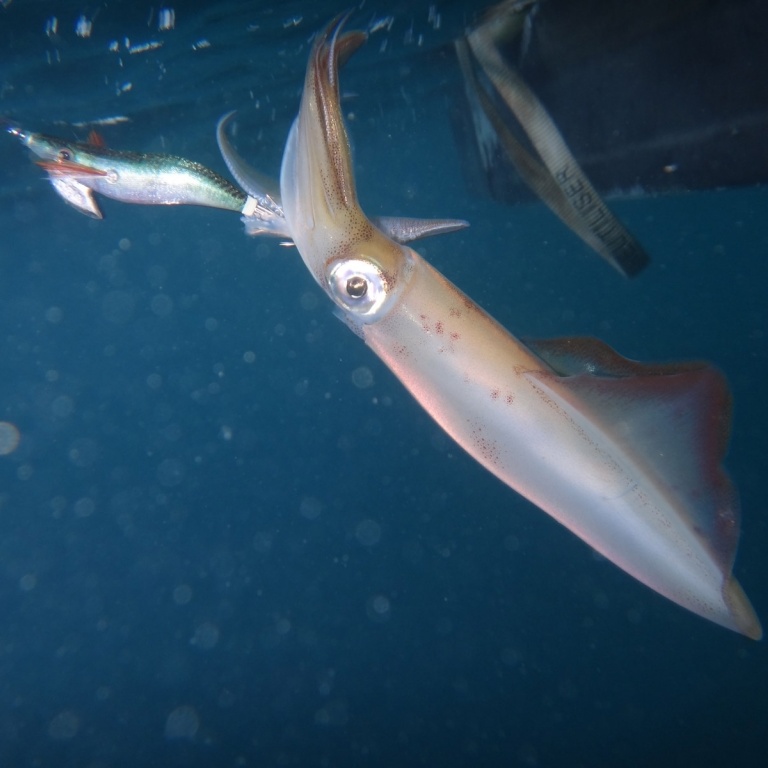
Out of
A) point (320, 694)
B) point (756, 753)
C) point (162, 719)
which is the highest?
point (162, 719)

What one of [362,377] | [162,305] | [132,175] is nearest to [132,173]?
[132,175]

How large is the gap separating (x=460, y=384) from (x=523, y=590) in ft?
41.4

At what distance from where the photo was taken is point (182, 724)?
1211cm

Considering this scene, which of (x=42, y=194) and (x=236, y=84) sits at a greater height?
(x=42, y=194)

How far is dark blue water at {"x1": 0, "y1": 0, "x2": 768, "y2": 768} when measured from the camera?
1110 centimetres

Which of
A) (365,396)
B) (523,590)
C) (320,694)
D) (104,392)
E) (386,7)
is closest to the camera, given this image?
(386,7)

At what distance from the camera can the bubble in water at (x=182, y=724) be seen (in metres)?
12.0

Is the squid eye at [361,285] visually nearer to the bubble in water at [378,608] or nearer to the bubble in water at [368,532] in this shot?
the bubble in water at [378,608]

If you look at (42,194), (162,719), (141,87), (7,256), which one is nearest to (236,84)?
(141,87)

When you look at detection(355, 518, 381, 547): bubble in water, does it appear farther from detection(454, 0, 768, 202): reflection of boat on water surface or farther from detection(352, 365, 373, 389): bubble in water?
detection(454, 0, 768, 202): reflection of boat on water surface

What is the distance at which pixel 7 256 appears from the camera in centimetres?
2108

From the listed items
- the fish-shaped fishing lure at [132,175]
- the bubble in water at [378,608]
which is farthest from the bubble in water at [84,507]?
the fish-shaped fishing lure at [132,175]

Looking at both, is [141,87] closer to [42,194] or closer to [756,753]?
[42,194]

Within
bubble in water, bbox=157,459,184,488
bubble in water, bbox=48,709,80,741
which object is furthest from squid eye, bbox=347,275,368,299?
bubble in water, bbox=157,459,184,488
